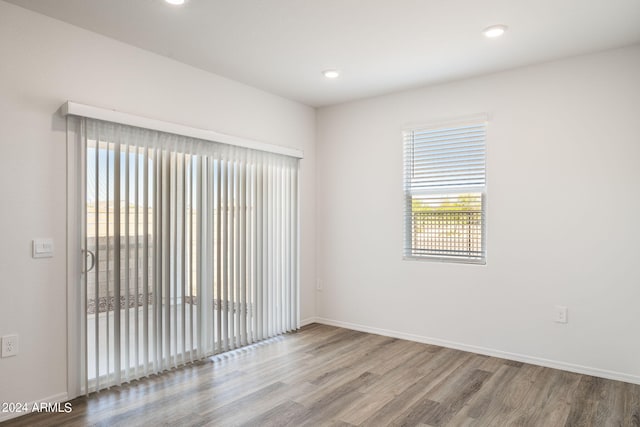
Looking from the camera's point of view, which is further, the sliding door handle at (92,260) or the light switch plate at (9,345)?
the sliding door handle at (92,260)

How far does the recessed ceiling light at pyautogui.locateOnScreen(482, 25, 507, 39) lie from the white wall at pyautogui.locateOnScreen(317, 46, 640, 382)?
0.83 meters

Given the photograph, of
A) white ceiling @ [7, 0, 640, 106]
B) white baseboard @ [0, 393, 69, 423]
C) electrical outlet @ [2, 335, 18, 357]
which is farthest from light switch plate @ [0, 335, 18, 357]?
white ceiling @ [7, 0, 640, 106]

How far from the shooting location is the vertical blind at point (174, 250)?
291 centimetres

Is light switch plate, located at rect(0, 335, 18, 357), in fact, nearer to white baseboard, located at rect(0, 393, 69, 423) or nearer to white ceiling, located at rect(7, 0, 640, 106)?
white baseboard, located at rect(0, 393, 69, 423)

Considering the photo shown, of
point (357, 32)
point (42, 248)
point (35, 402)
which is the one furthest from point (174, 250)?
point (357, 32)

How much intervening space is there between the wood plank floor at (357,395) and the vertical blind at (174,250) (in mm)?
225

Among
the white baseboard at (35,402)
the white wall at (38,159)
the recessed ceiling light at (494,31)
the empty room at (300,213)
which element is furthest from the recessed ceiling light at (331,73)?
the white baseboard at (35,402)

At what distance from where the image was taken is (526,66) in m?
3.58

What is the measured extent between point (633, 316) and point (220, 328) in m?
3.29

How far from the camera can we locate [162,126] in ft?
10.6

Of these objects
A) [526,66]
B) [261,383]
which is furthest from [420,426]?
[526,66]

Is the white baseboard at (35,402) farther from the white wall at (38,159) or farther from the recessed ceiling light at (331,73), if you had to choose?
the recessed ceiling light at (331,73)

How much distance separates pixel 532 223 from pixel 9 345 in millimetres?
3883

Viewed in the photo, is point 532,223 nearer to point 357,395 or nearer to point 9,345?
point 357,395
